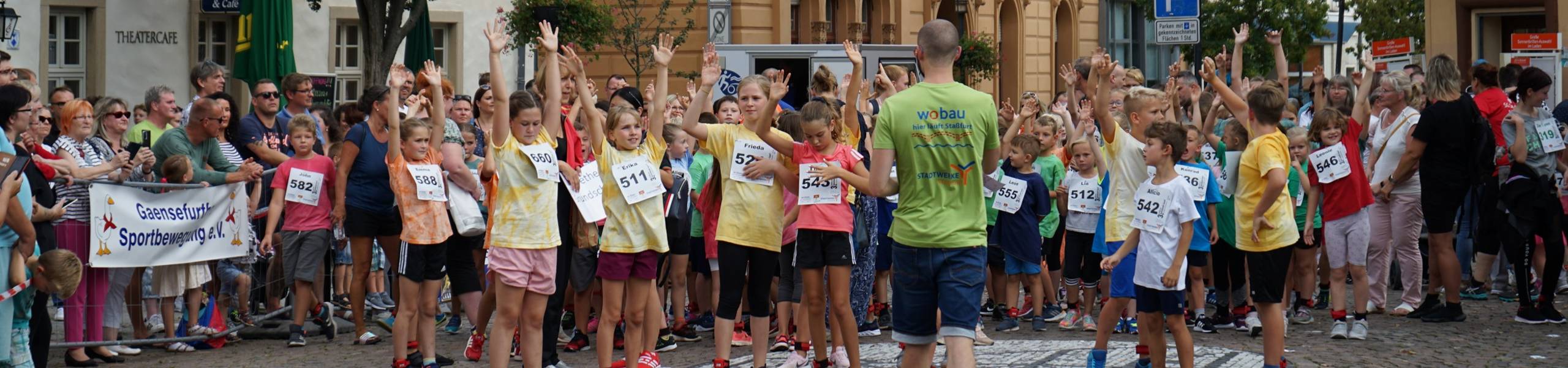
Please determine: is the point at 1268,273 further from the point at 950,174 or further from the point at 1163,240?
the point at 950,174

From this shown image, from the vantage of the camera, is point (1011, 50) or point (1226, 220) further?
point (1011, 50)

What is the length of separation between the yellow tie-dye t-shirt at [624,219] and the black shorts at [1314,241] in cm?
451

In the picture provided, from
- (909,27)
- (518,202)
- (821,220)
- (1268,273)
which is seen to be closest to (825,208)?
Result: (821,220)

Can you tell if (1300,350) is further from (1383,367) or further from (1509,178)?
(1509,178)

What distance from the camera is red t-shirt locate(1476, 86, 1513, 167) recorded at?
1260 centimetres

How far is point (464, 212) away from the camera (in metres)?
9.44

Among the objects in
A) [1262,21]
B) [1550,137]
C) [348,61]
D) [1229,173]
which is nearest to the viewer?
[1229,173]

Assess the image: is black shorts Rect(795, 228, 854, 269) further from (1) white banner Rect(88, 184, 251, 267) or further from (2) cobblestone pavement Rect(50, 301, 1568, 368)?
(1) white banner Rect(88, 184, 251, 267)

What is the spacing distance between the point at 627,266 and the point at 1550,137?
22.7ft

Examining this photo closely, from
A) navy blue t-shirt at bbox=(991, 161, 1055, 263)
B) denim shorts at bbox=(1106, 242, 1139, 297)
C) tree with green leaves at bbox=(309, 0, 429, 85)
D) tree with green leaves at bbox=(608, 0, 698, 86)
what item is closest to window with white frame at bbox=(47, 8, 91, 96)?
tree with green leaves at bbox=(309, 0, 429, 85)

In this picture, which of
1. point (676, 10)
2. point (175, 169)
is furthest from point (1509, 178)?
point (676, 10)

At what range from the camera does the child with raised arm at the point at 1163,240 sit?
318 inches

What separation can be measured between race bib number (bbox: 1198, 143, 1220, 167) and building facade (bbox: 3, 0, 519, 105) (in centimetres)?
1557

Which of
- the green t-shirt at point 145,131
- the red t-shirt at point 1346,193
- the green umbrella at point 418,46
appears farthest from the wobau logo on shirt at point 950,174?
the green umbrella at point 418,46
